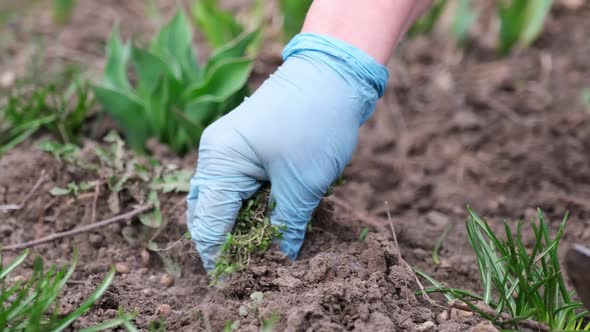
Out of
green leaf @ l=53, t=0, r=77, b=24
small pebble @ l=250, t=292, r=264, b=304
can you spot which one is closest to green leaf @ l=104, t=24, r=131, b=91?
green leaf @ l=53, t=0, r=77, b=24

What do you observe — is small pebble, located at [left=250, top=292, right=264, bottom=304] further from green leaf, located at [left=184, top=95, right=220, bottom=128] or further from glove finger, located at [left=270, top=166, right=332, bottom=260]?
green leaf, located at [left=184, top=95, right=220, bottom=128]

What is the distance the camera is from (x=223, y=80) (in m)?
2.39

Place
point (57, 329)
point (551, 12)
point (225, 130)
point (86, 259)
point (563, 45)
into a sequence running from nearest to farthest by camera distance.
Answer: point (57, 329), point (225, 130), point (86, 259), point (563, 45), point (551, 12)

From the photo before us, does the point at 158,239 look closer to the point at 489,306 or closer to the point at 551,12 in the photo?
the point at 489,306

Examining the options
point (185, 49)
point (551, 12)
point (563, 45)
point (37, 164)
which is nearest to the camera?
point (37, 164)

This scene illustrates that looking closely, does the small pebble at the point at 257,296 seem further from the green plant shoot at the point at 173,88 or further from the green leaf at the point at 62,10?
the green leaf at the point at 62,10

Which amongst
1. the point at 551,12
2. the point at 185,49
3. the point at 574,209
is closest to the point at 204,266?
the point at 185,49

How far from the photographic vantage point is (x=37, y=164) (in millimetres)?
2223

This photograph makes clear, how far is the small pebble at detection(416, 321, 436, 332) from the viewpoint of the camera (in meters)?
1.60

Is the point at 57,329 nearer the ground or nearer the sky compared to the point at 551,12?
nearer the ground

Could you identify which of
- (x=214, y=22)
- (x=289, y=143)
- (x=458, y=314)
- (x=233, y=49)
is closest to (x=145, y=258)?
(x=289, y=143)

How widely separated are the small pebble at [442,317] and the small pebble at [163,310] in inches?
28.2

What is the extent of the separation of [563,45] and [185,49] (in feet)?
7.18

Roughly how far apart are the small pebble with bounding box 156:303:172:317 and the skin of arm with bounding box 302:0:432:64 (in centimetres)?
89
